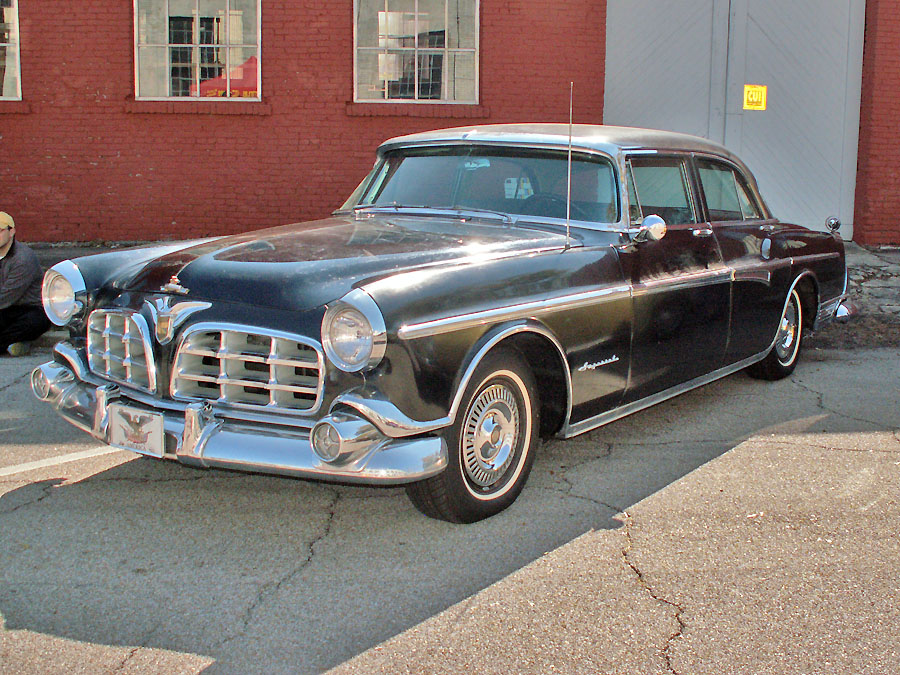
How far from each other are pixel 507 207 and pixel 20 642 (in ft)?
9.58

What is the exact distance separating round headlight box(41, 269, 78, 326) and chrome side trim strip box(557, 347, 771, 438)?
220 cm

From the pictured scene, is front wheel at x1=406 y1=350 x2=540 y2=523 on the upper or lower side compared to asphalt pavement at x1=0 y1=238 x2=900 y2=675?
upper

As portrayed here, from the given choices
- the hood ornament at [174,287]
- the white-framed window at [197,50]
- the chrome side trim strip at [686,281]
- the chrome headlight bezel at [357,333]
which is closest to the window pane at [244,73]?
the white-framed window at [197,50]

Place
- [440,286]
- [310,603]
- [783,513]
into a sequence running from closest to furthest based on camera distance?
[310,603]
[440,286]
[783,513]

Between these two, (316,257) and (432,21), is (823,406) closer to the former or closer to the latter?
(316,257)

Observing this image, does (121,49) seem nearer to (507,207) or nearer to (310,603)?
(507,207)

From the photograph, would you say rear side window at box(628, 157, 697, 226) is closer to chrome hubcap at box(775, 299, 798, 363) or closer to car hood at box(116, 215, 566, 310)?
car hood at box(116, 215, 566, 310)

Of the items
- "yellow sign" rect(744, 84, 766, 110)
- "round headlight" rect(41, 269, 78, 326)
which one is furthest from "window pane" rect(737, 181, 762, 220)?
"yellow sign" rect(744, 84, 766, 110)

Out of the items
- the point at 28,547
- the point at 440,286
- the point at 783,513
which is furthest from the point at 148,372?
the point at 783,513

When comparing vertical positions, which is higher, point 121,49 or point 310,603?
point 121,49

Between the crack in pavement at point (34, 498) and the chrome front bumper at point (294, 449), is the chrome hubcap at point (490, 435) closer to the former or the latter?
the chrome front bumper at point (294, 449)

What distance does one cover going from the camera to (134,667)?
2.92 meters

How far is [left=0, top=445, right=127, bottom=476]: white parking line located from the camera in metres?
4.70

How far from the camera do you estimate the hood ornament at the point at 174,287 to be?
3.94 meters
